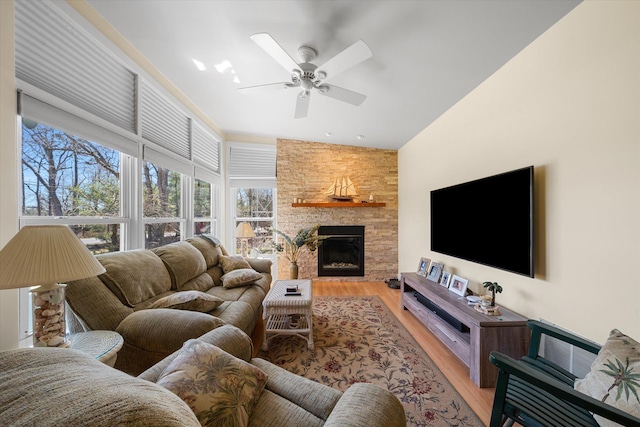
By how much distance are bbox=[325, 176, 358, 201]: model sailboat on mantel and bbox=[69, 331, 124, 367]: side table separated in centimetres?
371

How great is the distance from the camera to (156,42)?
2.26 m

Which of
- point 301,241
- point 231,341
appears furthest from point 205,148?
point 231,341

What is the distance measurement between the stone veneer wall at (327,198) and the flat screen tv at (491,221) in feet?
5.60

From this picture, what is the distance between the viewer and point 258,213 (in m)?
4.98

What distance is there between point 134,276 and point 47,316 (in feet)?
2.43

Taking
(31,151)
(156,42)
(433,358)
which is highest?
(156,42)

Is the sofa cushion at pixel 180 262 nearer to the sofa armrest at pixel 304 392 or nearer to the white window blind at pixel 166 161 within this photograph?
the white window blind at pixel 166 161

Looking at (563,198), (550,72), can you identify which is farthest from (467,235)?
(550,72)

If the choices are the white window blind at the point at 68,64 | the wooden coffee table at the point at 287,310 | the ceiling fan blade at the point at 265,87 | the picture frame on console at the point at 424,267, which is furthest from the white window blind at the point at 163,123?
the picture frame on console at the point at 424,267

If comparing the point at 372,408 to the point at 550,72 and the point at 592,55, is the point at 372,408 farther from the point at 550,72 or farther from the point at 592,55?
the point at 550,72

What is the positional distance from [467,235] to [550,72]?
1.51m

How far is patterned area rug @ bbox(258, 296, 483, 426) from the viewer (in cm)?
167

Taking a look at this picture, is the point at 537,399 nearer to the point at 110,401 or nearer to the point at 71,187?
the point at 110,401

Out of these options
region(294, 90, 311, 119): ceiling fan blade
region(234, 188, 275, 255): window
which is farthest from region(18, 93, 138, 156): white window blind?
region(234, 188, 275, 255): window
